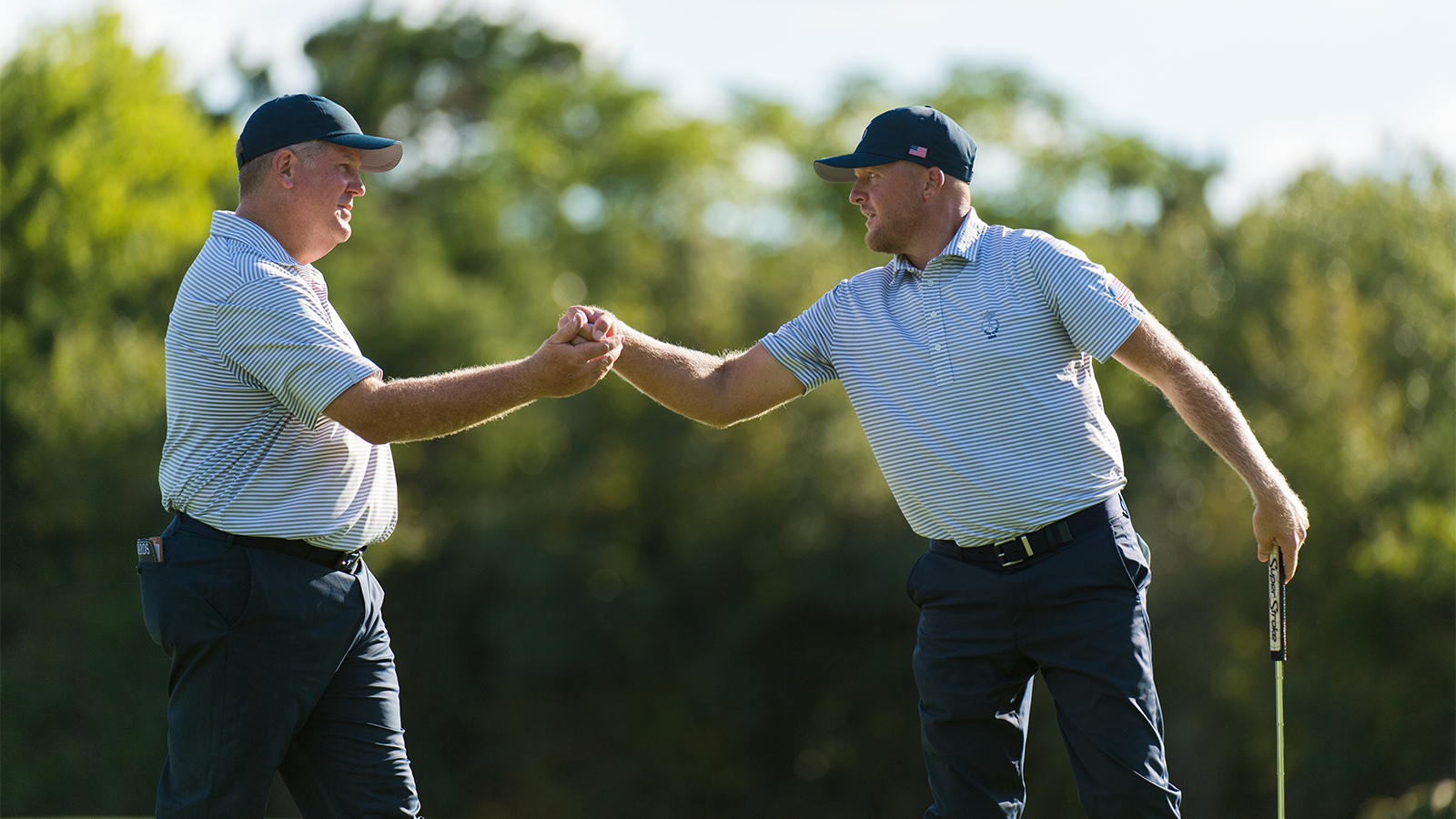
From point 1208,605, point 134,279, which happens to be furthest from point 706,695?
point 134,279

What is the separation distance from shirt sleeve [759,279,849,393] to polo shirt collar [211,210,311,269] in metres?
1.57

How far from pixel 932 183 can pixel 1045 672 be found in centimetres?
155

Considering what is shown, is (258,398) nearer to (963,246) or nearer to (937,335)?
(937,335)

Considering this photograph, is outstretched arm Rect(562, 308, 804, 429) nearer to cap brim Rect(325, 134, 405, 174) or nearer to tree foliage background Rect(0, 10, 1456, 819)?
cap brim Rect(325, 134, 405, 174)

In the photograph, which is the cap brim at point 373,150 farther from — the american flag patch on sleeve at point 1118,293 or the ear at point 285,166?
the american flag patch on sleeve at point 1118,293

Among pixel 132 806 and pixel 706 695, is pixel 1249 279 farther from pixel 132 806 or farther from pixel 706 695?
pixel 132 806

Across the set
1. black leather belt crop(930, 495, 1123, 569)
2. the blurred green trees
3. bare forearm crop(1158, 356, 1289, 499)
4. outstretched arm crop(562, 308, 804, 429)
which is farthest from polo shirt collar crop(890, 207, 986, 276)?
the blurred green trees

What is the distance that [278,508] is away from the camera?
3525 millimetres

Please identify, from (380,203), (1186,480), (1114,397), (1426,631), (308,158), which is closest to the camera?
(308,158)

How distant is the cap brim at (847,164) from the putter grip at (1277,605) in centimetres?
170

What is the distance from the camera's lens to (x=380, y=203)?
28109 millimetres

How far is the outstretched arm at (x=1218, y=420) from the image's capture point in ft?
12.8

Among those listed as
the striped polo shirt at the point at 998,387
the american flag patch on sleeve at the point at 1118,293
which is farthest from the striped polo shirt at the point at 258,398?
the american flag patch on sleeve at the point at 1118,293

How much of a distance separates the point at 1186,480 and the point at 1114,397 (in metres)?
2.13
